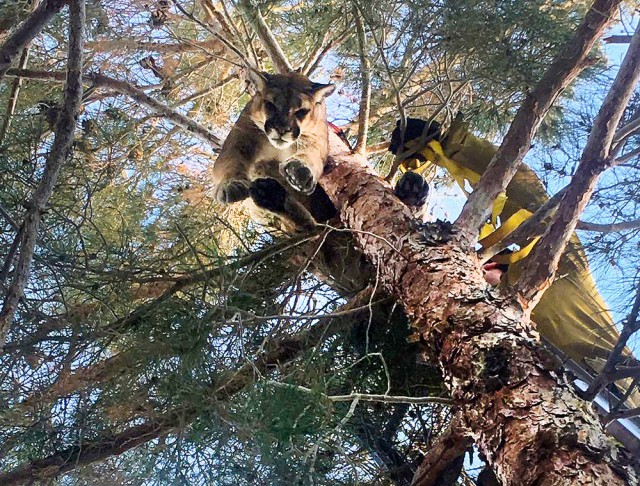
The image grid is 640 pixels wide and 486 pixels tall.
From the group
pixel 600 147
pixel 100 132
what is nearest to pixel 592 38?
pixel 600 147

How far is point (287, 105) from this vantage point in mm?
3012

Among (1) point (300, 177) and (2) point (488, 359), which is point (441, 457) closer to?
(2) point (488, 359)

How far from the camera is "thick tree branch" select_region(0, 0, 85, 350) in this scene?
164 centimetres

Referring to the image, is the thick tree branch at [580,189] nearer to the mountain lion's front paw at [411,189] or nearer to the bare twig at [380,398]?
the bare twig at [380,398]

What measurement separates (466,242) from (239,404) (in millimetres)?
852

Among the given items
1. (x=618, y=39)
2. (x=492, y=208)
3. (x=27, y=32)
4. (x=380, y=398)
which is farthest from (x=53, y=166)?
(x=618, y=39)

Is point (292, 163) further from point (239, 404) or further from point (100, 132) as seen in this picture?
point (239, 404)

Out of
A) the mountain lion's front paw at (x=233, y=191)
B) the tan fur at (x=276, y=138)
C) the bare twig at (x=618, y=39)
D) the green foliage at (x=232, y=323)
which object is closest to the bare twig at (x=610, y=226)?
the green foliage at (x=232, y=323)

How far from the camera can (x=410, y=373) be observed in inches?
92.8

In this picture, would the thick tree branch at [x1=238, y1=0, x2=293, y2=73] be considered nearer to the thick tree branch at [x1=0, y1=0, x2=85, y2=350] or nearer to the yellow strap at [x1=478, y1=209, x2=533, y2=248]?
the thick tree branch at [x1=0, y1=0, x2=85, y2=350]

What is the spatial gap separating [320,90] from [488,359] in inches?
71.1

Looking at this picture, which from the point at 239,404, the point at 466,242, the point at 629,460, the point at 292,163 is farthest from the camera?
the point at 292,163

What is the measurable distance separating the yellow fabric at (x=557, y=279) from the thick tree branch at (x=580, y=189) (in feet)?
1.06

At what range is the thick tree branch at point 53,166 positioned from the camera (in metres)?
1.64
